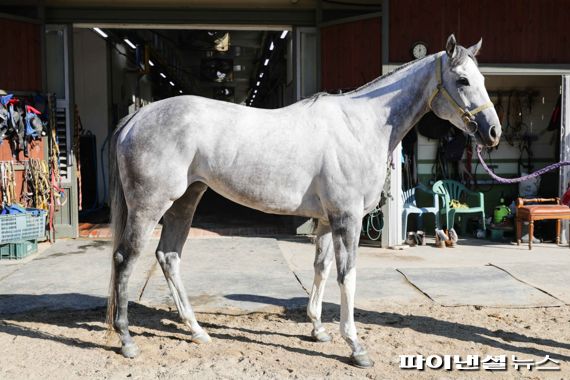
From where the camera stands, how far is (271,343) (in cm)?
379

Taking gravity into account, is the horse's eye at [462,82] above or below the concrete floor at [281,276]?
above

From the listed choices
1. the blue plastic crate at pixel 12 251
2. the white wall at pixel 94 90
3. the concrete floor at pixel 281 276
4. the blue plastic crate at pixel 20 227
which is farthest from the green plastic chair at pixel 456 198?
the white wall at pixel 94 90

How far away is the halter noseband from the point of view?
3.39 m

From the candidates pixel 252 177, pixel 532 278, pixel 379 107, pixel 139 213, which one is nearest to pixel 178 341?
pixel 139 213

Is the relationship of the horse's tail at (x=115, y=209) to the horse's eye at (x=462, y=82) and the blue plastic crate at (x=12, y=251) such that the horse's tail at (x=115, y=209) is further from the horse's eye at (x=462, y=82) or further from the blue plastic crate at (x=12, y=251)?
→ the blue plastic crate at (x=12, y=251)

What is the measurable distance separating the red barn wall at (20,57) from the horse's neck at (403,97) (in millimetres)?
5501

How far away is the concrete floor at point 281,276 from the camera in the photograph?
188 inches

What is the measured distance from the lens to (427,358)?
3.50 meters

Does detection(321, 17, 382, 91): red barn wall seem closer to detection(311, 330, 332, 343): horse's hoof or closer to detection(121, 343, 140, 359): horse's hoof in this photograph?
detection(311, 330, 332, 343): horse's hoof

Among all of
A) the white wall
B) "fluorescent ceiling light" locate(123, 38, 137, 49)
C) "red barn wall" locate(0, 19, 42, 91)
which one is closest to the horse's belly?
"red barn wall" locate(0, 19, 42, 91)

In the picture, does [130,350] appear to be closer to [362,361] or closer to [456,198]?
[362,361]

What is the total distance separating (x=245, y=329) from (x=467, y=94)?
84.2 inches

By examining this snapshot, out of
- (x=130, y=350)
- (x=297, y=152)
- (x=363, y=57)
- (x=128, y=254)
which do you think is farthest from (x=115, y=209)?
(x=363, y=57)

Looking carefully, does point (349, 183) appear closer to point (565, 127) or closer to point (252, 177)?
point (252, 177)
